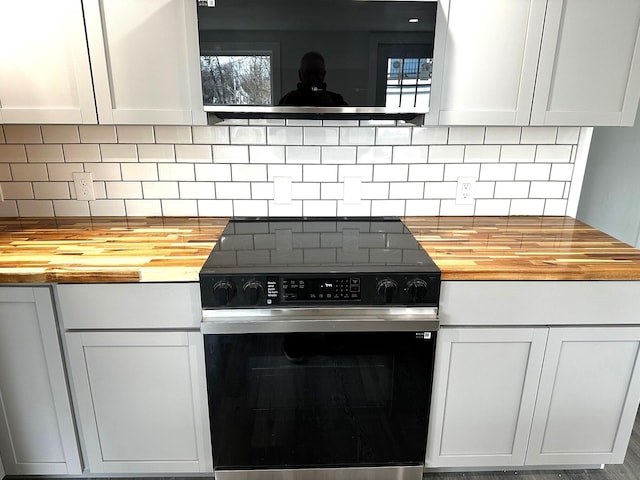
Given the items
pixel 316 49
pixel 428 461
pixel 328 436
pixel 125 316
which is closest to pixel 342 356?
pixel 328 436

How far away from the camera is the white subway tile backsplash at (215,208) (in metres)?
1.93

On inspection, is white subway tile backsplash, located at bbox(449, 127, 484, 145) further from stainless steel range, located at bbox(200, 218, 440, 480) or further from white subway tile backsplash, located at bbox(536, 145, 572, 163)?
Result: stainless steel range, located at bbox(200, 218, 440, 480)

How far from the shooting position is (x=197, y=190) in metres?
1.91

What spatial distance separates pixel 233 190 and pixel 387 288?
91 centimetres

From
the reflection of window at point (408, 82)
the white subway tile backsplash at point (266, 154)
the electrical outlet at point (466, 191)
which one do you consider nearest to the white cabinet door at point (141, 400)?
the white subway tile backsplash at point (266, 154)

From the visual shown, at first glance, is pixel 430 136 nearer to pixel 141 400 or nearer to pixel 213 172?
pixel 213 172

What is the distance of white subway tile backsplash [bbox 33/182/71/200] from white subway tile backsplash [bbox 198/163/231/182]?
1.93ft

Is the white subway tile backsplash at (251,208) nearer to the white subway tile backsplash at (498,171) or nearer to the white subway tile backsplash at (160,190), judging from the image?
the white subway tile backsplash at (160,190)

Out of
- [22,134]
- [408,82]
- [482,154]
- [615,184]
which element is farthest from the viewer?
[615,184]

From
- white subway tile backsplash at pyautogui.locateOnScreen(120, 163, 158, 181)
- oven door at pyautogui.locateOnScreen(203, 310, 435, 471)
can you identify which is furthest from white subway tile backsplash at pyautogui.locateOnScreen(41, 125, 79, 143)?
oven door at pyautogui.locateOnScreen(203, 310, 435, 471)

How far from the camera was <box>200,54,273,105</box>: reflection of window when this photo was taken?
139 cm

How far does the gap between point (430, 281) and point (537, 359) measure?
1.68 feet

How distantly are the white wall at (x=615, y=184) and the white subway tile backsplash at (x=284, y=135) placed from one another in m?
2.32

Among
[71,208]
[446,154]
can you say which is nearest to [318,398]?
[446,154]
